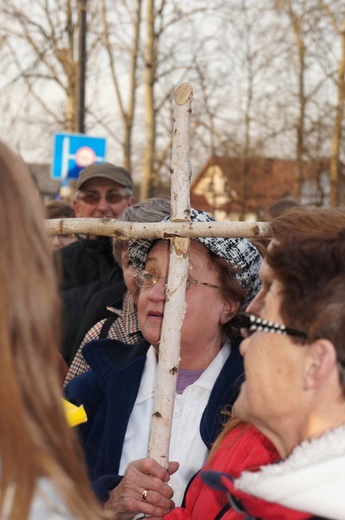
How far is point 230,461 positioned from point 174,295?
49 cm

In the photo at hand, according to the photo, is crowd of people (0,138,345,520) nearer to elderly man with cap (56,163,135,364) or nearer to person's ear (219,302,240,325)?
person's ear (219,302,240,325)

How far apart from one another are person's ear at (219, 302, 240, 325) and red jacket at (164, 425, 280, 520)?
578 mm

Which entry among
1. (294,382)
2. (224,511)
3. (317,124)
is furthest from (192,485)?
(317,124)

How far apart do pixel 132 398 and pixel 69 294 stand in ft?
6.15

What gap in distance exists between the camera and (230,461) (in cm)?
233

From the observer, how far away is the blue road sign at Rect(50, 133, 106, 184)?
10312mm

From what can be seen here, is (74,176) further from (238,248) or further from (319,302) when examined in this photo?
(319,302)

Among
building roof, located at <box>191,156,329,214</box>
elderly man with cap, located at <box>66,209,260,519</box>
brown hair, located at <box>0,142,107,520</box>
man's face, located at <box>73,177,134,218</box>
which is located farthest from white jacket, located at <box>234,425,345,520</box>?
building roof, located at <box>191,156,329,214</box>

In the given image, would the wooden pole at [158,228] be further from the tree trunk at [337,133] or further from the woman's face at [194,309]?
the tree trunk at [337,133]

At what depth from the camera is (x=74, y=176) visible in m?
10.3

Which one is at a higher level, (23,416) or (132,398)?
(23,416)

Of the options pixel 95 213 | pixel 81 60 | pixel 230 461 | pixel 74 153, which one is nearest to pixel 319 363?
pixel 230 461

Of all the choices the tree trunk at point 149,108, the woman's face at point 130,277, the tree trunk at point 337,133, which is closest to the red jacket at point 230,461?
the woman's face at point 130,277

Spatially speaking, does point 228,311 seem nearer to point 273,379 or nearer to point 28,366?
point 273,379
